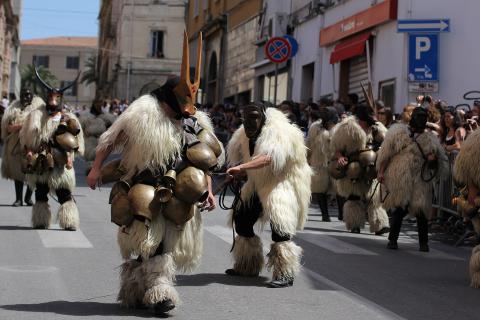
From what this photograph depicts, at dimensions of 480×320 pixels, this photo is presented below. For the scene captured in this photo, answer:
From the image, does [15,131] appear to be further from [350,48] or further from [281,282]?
[350,48]

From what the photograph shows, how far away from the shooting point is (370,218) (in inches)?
581

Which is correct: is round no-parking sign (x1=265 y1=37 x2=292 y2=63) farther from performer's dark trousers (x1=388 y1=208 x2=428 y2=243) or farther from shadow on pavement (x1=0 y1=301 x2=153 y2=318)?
shadow on pavement (x1=0 y1=301 x2=153 y2=318)

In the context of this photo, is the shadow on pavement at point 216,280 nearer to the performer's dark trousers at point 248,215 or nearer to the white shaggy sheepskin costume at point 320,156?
the performer's dark trousers at point 248,215

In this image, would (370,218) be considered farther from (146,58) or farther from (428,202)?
(146,58)

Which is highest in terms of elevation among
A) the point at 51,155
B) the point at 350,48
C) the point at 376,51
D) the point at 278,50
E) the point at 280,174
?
the point at 350,48

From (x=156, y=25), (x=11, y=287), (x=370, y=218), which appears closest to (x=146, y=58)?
(x=156, y=25)

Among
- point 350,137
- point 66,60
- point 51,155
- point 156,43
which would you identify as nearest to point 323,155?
point 350,137

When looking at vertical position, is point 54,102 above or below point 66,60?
below

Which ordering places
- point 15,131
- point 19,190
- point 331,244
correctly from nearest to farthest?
point 331,244 < point 15,131 < point 19,190

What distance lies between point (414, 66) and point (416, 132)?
22.8 feet

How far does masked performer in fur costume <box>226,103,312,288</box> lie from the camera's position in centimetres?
923

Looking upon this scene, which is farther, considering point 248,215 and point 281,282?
point 248,215

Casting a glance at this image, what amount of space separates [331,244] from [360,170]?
1960 millimetres

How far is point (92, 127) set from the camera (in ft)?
71.6
